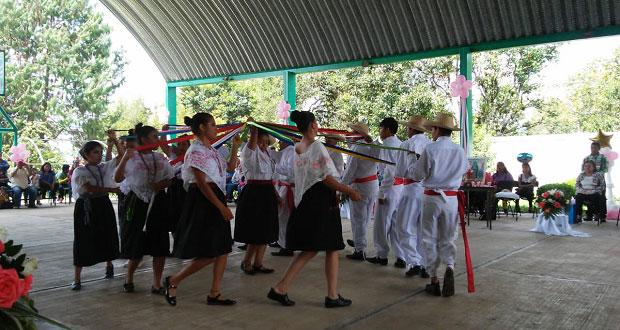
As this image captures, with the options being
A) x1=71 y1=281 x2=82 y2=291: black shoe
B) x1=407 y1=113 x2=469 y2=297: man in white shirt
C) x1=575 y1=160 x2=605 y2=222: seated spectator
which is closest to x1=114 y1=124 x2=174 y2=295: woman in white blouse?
x1=71 y1=281 x2=82 y2=291: black shoe

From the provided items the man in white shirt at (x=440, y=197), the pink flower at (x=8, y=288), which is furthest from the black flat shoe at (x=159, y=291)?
the pink flower at (x=8, y=288)

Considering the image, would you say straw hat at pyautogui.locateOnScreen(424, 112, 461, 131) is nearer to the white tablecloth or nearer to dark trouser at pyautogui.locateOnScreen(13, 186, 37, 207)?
the white tablecloth

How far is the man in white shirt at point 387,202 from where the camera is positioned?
19.5 ft

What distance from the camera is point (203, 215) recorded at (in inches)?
162

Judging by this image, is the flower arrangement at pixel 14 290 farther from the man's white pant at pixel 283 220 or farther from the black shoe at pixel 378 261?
the man's white pant at pixel 283 220

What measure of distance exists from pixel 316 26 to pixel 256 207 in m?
9.12

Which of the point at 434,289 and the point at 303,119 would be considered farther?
the point at 434,289

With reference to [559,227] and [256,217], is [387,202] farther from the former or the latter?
[559,227]

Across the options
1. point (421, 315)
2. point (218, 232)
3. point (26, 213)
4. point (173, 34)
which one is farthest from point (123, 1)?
point (421, 315)

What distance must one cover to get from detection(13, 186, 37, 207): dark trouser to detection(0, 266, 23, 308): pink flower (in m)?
15.1

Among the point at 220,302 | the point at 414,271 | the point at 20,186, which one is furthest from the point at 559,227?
the point at 20,186

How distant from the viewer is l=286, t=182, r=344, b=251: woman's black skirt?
4.13m

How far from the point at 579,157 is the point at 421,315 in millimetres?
14895

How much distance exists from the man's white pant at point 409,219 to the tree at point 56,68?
29.9m
